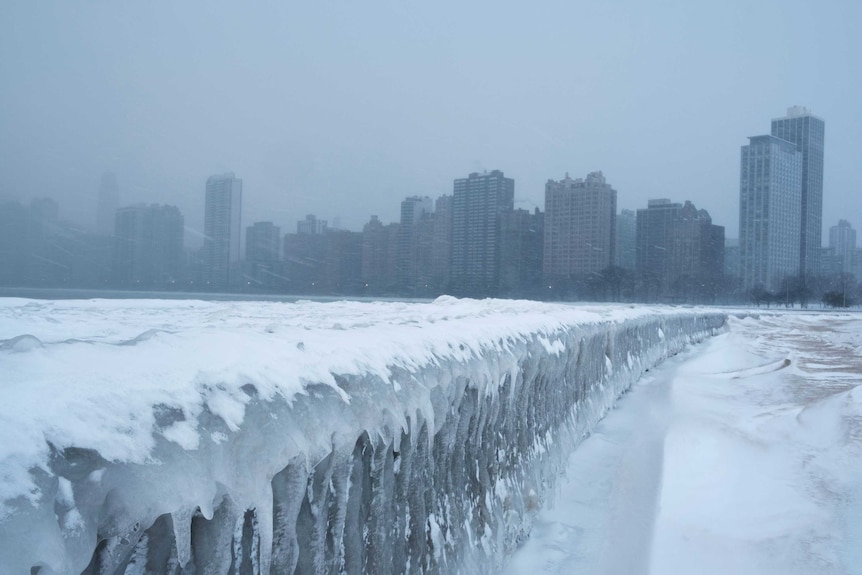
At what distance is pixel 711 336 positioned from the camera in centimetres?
2592

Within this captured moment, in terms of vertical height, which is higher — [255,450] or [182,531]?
[255,450]

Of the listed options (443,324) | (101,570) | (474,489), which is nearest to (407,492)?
(474,489)

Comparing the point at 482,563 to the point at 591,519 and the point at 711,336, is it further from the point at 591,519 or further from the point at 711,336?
the point at 711,336

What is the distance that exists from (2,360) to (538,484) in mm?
3708

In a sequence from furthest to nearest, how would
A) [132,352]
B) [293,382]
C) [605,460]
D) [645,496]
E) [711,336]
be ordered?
[711,336] → [605,460] → [645,496] → [293,382] → [132,352]

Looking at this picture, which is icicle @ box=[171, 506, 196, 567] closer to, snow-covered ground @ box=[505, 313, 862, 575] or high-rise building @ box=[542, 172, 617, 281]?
snow-covered ground @ box=[505, 313, 862, 575]

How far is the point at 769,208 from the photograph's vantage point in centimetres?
5994

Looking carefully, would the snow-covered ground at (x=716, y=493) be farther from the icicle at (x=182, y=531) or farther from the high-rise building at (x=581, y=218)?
the high-rise building at (x=581, y=218)

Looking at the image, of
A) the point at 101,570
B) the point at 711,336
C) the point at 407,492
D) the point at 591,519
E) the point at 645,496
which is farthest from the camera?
the point at 711,336

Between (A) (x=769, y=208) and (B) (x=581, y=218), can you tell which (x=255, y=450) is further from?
(A) (x=769, y=208)

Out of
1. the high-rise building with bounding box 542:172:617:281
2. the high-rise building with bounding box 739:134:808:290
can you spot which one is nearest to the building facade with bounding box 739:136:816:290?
the high-rise building with bounding box 739:134:808:290

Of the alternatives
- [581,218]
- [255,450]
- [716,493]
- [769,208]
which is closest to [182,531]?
[255,450]

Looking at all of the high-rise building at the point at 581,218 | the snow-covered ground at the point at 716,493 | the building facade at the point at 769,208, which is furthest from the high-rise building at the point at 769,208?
the snow-covered ground at the point at 716,493

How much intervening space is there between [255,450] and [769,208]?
67.5 metres
